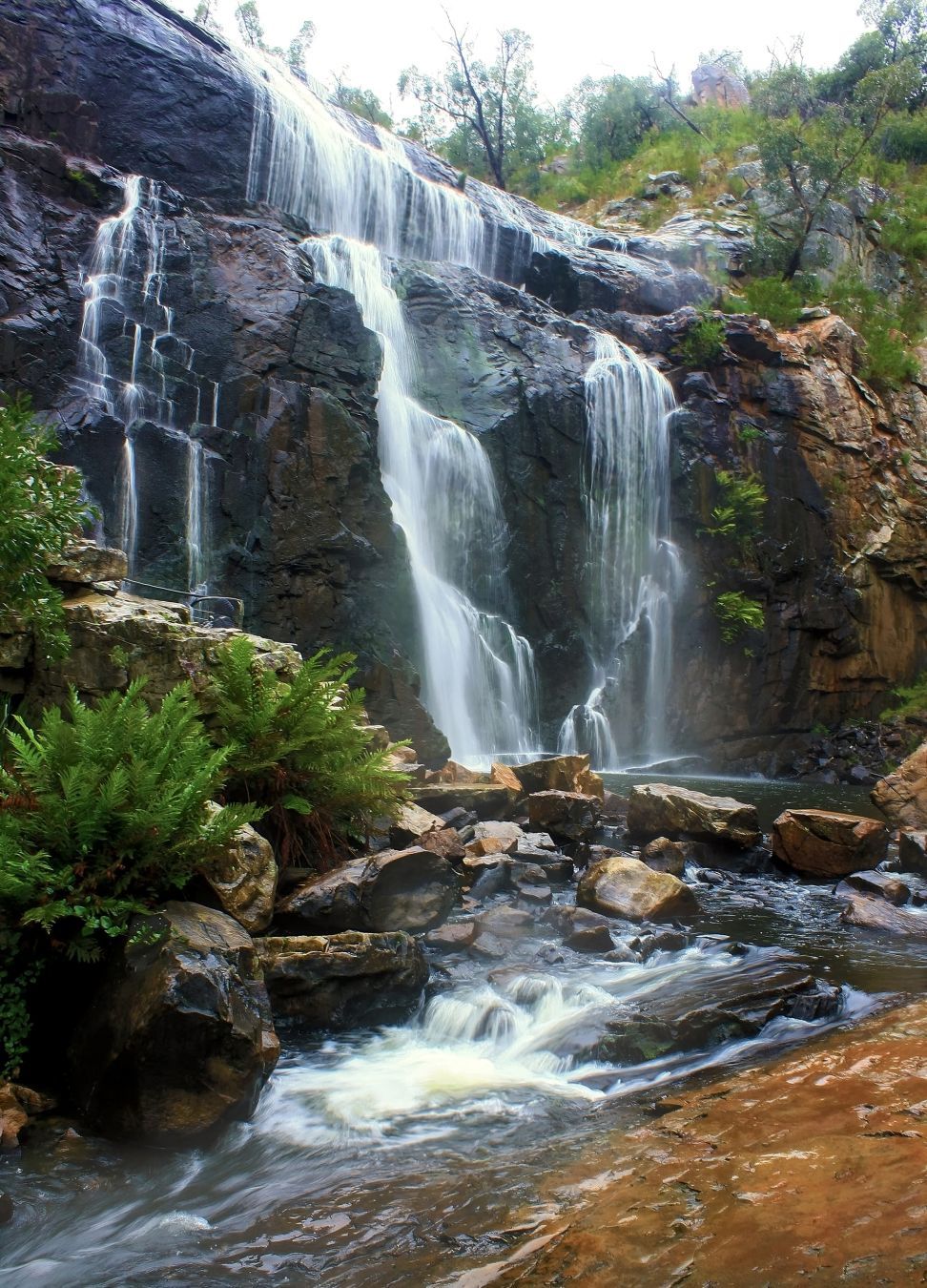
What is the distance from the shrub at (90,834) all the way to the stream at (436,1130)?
86 centimetres

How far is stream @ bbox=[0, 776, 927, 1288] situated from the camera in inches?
125

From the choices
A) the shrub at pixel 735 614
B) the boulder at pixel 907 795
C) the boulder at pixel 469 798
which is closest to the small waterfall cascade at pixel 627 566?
the shrub at pixel 735 614

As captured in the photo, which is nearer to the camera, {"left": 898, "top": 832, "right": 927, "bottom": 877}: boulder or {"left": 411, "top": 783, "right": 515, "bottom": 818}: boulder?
{"left": 898, "top": 832, "right": 927, "bottom": 877}: boulder

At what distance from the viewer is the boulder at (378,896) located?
5.73 meters

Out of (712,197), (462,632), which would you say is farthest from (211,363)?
(712,197)

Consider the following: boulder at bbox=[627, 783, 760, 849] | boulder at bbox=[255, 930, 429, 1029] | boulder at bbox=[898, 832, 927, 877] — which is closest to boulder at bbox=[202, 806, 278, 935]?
boulder at bbox=[255, 930, 429, 1029]

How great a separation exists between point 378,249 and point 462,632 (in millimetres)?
10662

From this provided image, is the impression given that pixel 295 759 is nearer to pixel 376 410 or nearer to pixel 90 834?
pixel 90 834

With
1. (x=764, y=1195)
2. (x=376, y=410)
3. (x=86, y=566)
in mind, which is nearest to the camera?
(x=764, y=1195)

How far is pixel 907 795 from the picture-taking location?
423 inches

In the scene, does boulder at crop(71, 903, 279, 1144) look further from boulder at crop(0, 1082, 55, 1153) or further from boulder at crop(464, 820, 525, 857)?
boulder at crop(464, 820, 525, 857)

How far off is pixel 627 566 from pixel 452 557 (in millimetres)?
4745

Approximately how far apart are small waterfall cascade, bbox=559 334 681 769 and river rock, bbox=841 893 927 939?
10743 millimetres

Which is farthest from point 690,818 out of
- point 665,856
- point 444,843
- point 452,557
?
point 452,557
